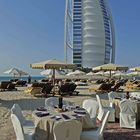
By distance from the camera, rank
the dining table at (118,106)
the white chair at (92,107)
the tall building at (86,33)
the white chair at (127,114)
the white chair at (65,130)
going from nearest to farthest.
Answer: the white chair at (65,130) → the white chair at (92,107) → the white chair at (127,114) → the dining table at (118,106) → the tall building at (86,33)

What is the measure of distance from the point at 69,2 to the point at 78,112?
102m

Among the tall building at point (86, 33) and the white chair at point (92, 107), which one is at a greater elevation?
the tall building at point (86, 33)

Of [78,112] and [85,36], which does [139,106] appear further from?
[85,36]

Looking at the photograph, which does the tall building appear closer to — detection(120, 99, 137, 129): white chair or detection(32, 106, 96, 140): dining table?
detection(120, 99, 137, 129): white chair

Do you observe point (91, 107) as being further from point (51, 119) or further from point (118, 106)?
point (51, 119)

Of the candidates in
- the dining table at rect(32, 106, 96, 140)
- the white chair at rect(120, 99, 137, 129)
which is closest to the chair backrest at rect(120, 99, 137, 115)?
the white chair at rect(120, 99, 137, 129)

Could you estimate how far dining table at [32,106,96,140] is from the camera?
17.9ft

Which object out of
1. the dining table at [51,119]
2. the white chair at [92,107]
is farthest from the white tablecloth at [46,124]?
the white chair at [92,107]

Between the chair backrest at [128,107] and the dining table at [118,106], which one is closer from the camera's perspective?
the chair backrest at [128,107]

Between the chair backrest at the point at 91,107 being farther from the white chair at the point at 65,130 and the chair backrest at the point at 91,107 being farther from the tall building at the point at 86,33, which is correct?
the tall building at the point at 86,33

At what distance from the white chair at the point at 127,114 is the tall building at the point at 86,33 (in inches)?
3630

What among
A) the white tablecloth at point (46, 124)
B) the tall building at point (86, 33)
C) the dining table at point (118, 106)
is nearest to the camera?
the white tablecloth at point (46, 124)

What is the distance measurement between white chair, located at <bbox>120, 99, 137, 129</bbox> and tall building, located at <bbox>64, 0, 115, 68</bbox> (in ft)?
302

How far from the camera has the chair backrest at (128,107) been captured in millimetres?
8078
